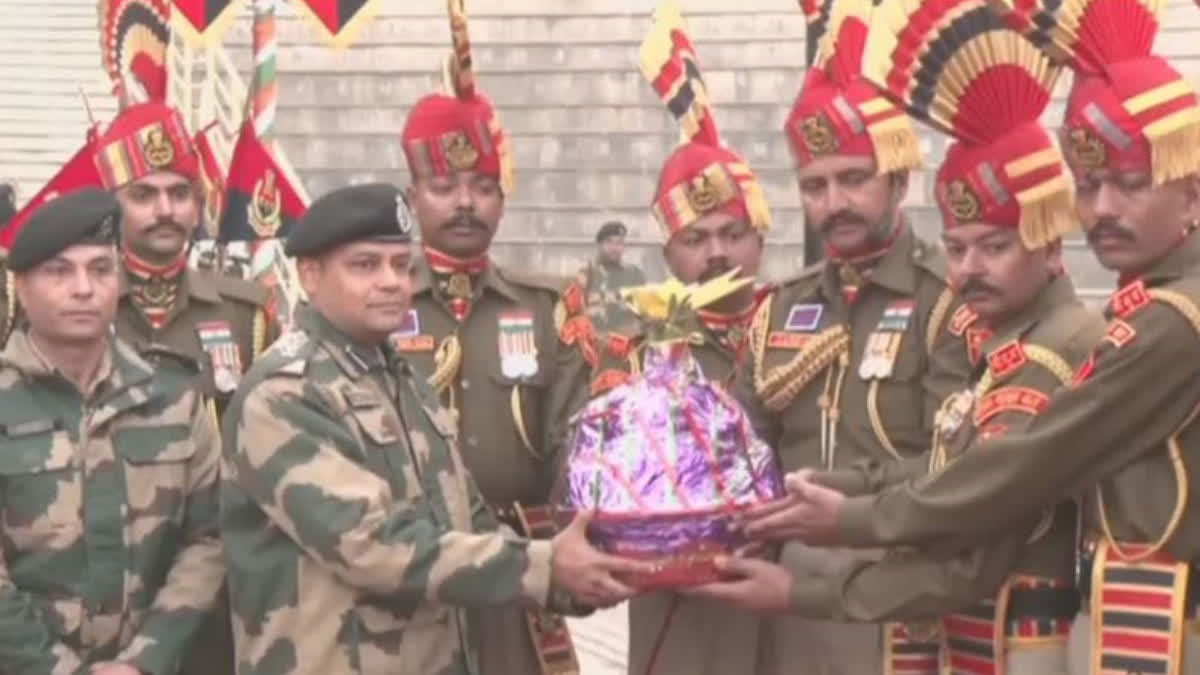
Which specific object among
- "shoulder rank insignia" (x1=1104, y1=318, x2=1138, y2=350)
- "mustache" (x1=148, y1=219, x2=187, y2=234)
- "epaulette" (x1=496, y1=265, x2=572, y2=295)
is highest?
"mustache" (x1=148, y1=219, x2=187, y2=234)

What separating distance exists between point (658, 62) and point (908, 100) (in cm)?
188

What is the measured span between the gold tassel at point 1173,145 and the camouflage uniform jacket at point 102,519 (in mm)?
2491

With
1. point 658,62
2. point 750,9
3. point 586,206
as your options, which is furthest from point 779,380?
point 750,9

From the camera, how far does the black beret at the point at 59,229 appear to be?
5.82 meters

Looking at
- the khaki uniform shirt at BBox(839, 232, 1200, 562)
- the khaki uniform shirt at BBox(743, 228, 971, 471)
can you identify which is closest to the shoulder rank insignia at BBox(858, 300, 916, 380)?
the khaki uniform shirt at BBox(743, 228, 971, 471)

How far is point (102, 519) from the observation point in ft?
19.1

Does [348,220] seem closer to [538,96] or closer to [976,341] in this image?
[976,341]

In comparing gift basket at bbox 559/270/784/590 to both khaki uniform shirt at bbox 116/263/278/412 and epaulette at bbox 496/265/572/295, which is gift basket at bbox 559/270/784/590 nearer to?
epaulette at bbox 496/265/572/295

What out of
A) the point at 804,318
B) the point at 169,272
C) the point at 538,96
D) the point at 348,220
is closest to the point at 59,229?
the point at 348,220

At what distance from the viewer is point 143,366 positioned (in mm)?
5988

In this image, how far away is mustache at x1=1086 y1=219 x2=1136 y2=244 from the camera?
511cm

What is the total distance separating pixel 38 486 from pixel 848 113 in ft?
8.03

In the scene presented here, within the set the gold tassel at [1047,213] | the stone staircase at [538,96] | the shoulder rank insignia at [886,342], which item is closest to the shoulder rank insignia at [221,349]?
the shoulder rank insignia at [886,342]

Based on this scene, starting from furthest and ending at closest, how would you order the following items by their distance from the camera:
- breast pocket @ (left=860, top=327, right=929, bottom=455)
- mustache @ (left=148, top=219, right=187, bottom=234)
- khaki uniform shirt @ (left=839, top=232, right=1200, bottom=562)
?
mustache @ (left=148, top=219, right=187, bottom=234) < breast pocket @ (left=860, top=327, right=929, bottom=455) < khaki uniform shirt @ (left=839, top=232, right=1200, bottom=562)
